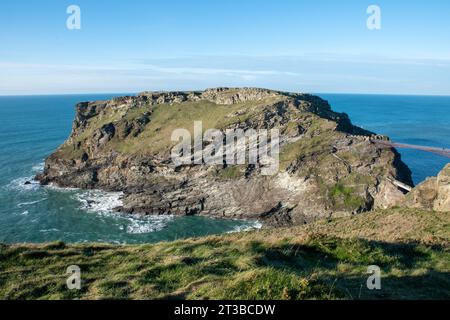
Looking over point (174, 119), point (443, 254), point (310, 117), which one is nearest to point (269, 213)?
point (310, 117)

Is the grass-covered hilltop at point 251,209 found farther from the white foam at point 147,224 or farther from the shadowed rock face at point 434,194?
the white foam at point 147,224

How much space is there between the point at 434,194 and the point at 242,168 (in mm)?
52550

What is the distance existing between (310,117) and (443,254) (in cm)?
8492

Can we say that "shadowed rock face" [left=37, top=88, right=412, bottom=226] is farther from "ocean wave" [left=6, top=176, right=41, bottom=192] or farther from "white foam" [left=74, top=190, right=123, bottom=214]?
"ocean wave" [left=6, top=176, right=41, bottom=192]

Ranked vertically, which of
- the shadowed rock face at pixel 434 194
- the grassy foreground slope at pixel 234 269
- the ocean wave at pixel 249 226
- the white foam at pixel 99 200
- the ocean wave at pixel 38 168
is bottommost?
the ocean wave at pixel 249 226

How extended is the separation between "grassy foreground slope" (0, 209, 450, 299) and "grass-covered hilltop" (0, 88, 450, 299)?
0.06 m

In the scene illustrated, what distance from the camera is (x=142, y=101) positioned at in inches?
5522

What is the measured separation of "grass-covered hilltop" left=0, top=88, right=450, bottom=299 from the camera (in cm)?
1284

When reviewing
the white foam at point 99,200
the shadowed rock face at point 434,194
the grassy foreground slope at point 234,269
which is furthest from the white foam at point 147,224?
the grassy foreground slope at point 234,269

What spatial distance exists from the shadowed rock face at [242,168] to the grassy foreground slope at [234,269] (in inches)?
2310

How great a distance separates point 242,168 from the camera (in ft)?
297

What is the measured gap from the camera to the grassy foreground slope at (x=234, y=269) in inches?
446

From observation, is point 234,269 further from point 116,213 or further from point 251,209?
point 116,213

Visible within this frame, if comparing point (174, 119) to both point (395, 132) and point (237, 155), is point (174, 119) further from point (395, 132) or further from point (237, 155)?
point (395, 132)
